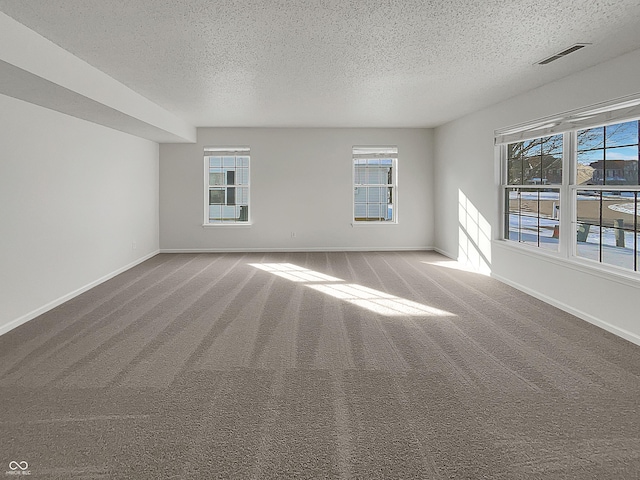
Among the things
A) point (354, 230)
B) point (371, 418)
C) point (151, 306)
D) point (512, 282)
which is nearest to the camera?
point (371, 418)

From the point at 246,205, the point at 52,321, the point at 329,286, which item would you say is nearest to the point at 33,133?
the point at 52,321

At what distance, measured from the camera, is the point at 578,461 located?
2.09 metres

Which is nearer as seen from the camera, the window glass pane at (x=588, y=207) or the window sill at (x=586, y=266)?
the window sill at (x=586, y=266)

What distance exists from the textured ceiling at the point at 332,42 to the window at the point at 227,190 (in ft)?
10.8

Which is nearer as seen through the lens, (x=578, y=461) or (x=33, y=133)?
(x=578, y=461)

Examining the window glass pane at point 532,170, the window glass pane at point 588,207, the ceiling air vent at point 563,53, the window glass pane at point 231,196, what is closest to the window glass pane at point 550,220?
the window glass pane at point 532,170

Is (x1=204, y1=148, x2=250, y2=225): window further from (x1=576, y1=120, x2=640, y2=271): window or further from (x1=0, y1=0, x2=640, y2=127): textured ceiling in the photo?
(x1=576, y1=120, x2=640, y2=271): window

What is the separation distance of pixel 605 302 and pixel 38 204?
560 cm

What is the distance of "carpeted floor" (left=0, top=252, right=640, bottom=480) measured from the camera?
2107mm

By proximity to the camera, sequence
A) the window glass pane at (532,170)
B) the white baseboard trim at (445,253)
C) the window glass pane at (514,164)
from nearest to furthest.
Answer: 1. the window glass pane at (532,170)
2. the window glass pane at (514,164)
3. the white baseboard trim at (445,253)

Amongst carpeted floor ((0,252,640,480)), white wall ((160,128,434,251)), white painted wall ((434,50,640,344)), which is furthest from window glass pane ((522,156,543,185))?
white wall ((160,128,434,251))

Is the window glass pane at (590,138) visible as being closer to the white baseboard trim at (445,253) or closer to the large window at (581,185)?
the large window at (581,185)

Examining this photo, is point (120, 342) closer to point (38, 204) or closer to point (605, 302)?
point (38, 204)

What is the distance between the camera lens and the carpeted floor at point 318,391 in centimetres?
211
